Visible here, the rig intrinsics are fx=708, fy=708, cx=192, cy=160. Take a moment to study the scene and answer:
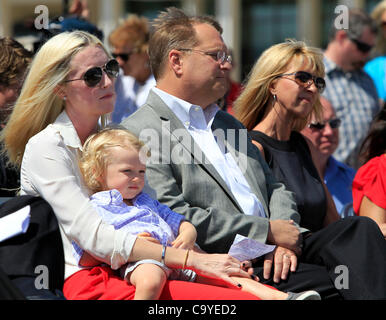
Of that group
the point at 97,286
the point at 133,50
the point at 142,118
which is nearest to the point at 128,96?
the point at 133,50

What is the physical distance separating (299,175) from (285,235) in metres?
0.70

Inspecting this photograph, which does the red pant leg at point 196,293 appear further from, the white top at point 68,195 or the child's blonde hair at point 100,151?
the child's blonde hair at point 100,151

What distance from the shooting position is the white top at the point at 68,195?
3.10 m

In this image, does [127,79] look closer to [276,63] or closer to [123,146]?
[276,63]

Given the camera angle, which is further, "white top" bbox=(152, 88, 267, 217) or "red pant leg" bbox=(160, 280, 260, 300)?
"white top" bbox=(152, 88, 267, 217)

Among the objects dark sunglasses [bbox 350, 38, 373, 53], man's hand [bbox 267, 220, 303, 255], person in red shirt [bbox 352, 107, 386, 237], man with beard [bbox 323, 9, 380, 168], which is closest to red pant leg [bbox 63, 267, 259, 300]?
man's hand [bbox 267, 220, 303, 255]

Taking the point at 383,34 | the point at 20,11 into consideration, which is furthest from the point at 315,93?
the point at 20,11

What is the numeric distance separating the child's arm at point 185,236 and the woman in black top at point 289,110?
1019mm

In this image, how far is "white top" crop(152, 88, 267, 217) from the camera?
3.80 metres

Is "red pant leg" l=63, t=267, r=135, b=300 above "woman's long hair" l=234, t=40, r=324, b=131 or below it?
below

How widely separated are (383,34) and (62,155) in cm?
482

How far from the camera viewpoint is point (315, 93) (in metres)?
4.40

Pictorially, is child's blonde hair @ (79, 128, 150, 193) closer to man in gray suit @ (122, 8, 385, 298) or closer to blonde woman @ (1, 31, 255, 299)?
blonde woman @ (1, 31, 255, 299)
